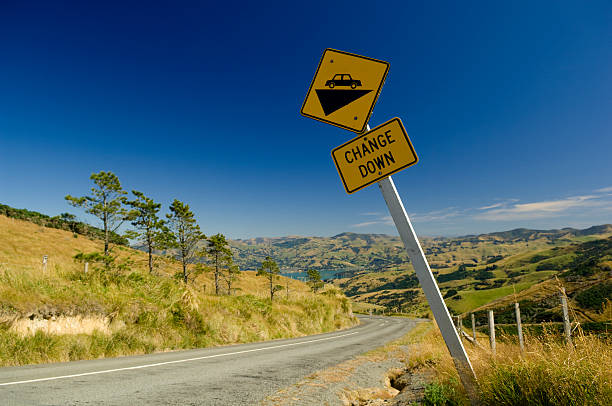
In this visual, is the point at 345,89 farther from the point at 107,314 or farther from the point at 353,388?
the point at 107,314

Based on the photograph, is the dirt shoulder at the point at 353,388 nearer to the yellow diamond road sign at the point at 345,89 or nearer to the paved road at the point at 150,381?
the paved road at the point at 150,381

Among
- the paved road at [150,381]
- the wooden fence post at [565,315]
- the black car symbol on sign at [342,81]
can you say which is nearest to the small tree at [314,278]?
the paved road at [150,381]

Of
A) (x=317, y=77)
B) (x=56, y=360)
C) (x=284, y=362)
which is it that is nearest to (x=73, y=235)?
(x=56, y=360)

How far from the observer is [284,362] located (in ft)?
25.2

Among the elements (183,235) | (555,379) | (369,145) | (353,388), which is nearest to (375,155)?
(369,145)

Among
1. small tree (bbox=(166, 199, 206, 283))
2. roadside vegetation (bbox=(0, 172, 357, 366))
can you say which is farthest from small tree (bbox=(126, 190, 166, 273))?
roadside vegetation (bbox=(0, 172, 357, 366))

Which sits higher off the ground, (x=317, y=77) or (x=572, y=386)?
(x=317, y=77)

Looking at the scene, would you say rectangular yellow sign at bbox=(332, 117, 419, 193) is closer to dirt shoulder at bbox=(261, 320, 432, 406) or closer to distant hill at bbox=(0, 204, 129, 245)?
dirt shoulder at bbox=(261, 320, 432, 406)

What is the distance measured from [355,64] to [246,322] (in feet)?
49.9

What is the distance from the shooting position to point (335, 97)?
9.50 ft

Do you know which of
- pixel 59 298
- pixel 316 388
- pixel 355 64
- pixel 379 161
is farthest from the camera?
pixel 59 298

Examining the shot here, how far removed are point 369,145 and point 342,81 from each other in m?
0.76

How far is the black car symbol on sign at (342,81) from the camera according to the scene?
9.42ft

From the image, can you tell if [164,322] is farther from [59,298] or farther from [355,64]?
[355,64]
